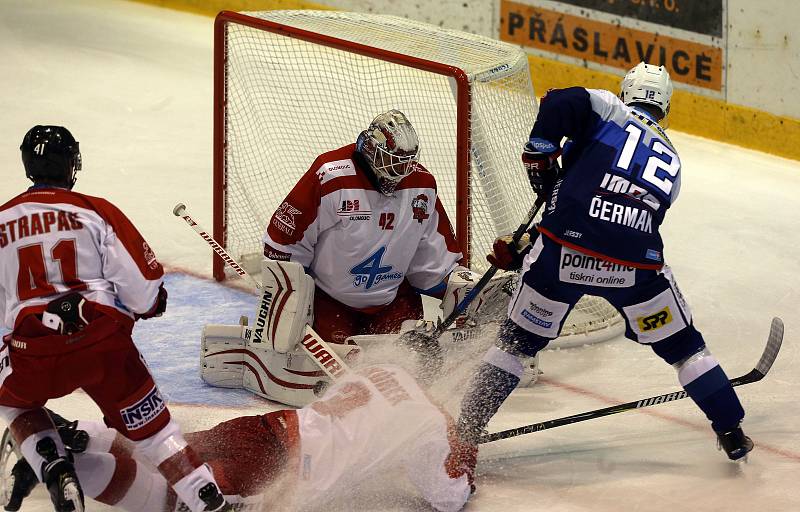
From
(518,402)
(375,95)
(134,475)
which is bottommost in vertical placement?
(518,402)

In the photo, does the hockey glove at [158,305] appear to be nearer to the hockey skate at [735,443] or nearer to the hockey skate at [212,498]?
the hockey skate at [212,498]

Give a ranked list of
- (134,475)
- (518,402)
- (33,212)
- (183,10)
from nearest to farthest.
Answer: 1. (33,212)
2. (134,475)
3. (518,402)
4. (183,10)

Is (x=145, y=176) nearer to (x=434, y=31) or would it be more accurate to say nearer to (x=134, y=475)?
(x=434, y=31)

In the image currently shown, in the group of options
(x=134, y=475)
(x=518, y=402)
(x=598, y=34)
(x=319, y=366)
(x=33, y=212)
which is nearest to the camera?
(x=33, y=212)

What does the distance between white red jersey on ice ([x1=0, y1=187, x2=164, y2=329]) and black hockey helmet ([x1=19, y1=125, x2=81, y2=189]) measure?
0.11 ft

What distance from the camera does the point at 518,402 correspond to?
400 centimetres

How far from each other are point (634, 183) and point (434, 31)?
1.85m

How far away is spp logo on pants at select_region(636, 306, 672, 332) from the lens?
3.38 metres

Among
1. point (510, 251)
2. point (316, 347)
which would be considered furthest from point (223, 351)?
point (510, 251)

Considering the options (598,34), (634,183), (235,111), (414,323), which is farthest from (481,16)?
(634,183)

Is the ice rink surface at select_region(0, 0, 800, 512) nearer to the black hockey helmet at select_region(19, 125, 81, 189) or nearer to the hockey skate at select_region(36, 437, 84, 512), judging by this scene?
the hockey skate at select_region(36, 437, 84, 512)

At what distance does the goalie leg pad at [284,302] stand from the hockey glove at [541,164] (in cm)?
76

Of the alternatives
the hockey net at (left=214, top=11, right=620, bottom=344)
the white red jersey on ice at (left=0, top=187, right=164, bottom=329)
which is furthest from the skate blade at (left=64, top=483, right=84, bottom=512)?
the hockey net at (left=214, top=11, right=620, bottom=344)

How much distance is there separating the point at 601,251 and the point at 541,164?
0.91 feet
